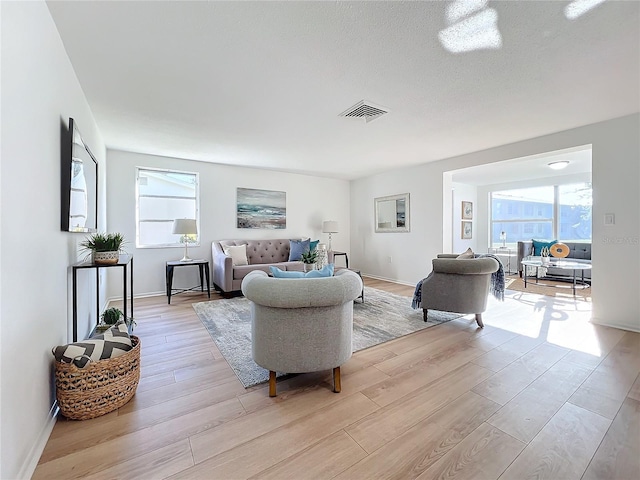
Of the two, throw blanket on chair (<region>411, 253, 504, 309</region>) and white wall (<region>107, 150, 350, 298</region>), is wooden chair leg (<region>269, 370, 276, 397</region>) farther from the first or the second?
white wall (<region>107, 150, 350, 298</region>)

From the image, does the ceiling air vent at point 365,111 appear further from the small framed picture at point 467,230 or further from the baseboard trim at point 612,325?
the small framed picture at point 467,230

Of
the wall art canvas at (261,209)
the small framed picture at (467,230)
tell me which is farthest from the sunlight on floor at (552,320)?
the wall art canvas at (261,209)

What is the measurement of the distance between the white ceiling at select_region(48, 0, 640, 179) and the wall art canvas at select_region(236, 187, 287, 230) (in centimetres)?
179

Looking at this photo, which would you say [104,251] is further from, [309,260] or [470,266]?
[470,266]

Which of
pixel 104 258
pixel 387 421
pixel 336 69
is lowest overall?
pixel 387 421

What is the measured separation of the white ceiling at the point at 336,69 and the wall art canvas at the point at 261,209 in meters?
1.79

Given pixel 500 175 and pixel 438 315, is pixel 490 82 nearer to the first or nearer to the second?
pixel 438 315

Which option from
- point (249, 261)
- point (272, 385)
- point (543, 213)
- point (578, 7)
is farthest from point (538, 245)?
point (272, 385)

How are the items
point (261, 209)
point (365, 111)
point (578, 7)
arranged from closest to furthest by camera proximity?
point (578, 7), point (365, 111), point (261, 209)

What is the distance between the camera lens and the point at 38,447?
131 centimetres

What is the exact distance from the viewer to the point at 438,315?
11.5 ft

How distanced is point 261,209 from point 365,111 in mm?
3270

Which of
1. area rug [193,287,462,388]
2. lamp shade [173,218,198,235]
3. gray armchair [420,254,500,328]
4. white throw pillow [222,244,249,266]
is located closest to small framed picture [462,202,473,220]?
area rug [193,287,462,388]

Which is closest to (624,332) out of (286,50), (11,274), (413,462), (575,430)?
(575,430)
